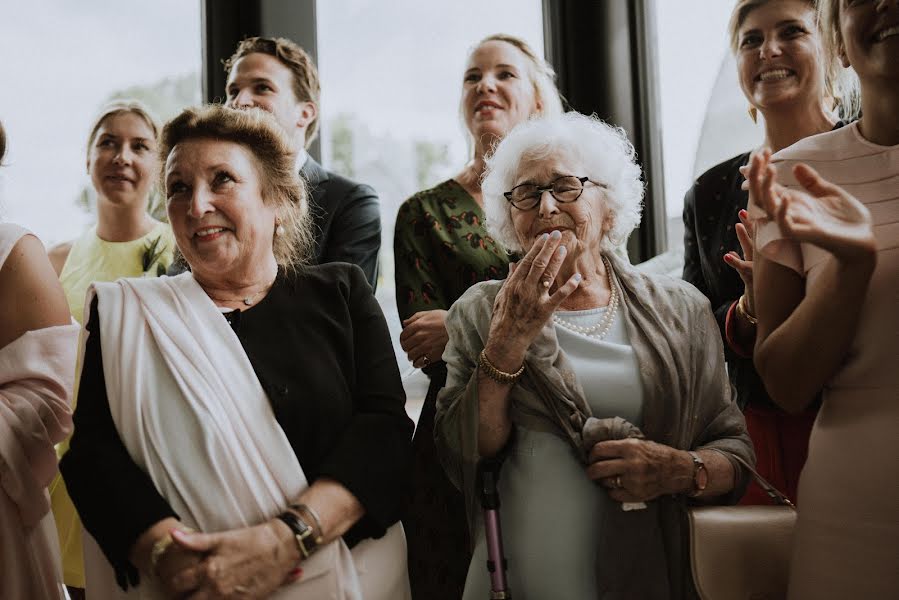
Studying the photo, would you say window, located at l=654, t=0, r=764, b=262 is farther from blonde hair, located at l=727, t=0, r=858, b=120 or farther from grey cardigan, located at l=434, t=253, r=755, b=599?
grey cardigan, located at l=434, t=253, r=755, b=599

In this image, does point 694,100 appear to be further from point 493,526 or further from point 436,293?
point 493,526

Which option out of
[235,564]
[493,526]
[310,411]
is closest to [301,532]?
[235,564]

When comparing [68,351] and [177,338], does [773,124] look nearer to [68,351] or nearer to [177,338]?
[177,338]

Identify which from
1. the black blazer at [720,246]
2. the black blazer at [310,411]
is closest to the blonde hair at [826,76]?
the black blazer at [720,246]

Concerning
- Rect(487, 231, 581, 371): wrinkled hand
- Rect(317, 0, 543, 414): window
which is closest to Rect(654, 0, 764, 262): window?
Rect(317, 0, 543, 414): window

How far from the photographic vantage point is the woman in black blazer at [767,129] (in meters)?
2.18

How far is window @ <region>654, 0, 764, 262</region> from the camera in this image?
311 cm

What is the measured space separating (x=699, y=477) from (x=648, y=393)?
20 centimetres

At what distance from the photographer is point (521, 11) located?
11.9 feet

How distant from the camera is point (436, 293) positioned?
232 cm

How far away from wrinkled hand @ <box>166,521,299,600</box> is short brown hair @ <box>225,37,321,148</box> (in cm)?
180

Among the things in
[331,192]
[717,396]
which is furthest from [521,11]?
[717,396]

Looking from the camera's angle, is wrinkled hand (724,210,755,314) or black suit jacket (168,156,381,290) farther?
black suit jacket (168,156,381,290)

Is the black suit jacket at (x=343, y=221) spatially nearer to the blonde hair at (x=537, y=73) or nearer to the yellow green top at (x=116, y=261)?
the yellow green top at (x=116, y=261)
